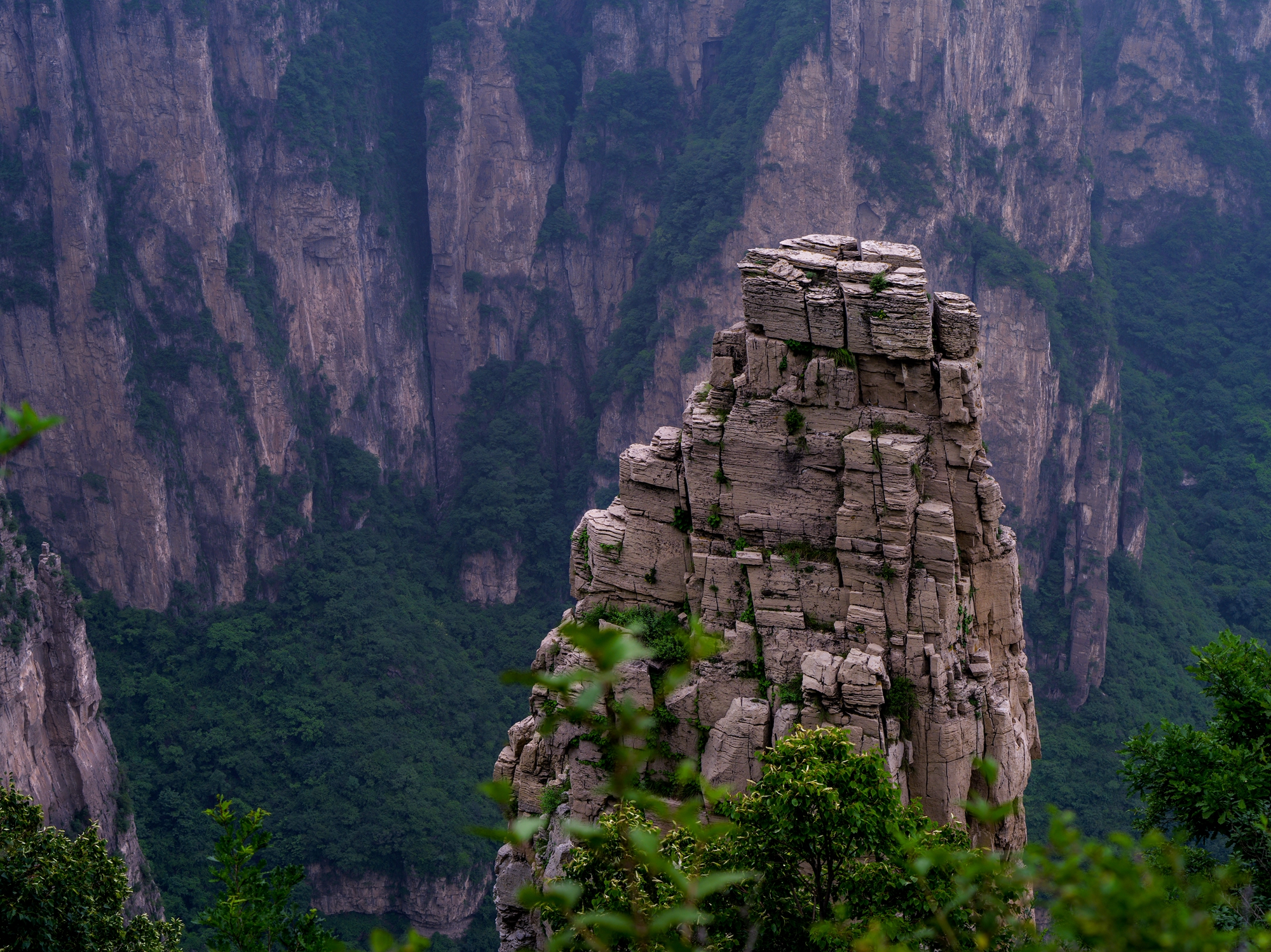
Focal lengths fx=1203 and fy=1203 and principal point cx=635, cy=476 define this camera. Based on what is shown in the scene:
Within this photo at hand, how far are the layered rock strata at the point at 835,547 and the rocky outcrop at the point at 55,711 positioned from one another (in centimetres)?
3169

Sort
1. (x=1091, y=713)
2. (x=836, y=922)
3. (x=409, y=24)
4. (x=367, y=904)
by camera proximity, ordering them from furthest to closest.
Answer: (x=409, y=24)
(x=1091, y=713)
(x=367, y=904)
(x=836, y=922)

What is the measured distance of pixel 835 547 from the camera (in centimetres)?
2055

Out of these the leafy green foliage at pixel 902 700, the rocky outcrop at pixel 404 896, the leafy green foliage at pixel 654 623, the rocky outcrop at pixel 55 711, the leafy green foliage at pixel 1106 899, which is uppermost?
the leafy green foliage at pixel 1106 899

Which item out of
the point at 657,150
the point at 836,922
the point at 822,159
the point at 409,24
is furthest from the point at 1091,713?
the point at 409,24

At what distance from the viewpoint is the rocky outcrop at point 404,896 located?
6238 centimetres

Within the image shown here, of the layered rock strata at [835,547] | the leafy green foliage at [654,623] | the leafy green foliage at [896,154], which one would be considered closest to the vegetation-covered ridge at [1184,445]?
the leafy green foliage at [896,154]

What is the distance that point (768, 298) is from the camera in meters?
20.7

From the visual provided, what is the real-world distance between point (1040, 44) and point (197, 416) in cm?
6308

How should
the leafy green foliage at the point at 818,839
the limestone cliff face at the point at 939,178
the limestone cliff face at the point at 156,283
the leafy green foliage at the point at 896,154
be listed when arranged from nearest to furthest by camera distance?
the leafy green foliage at the point at 818,839 → the limestone cliff face at the point at 156,283 → the limestone cliff face at the point at 939,178 → the leafy green foliage at the point at 896,154

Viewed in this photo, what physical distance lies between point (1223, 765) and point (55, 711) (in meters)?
44.6

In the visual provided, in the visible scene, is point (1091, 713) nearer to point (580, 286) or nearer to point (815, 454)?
point (580, 286)

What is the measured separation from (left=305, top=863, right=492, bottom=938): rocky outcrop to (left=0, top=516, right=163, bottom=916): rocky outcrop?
13.2m

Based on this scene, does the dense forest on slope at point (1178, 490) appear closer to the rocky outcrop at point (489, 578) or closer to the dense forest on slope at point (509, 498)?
the dense forest on slope at point (509, 498)

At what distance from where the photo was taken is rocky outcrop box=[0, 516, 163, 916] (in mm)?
45656
